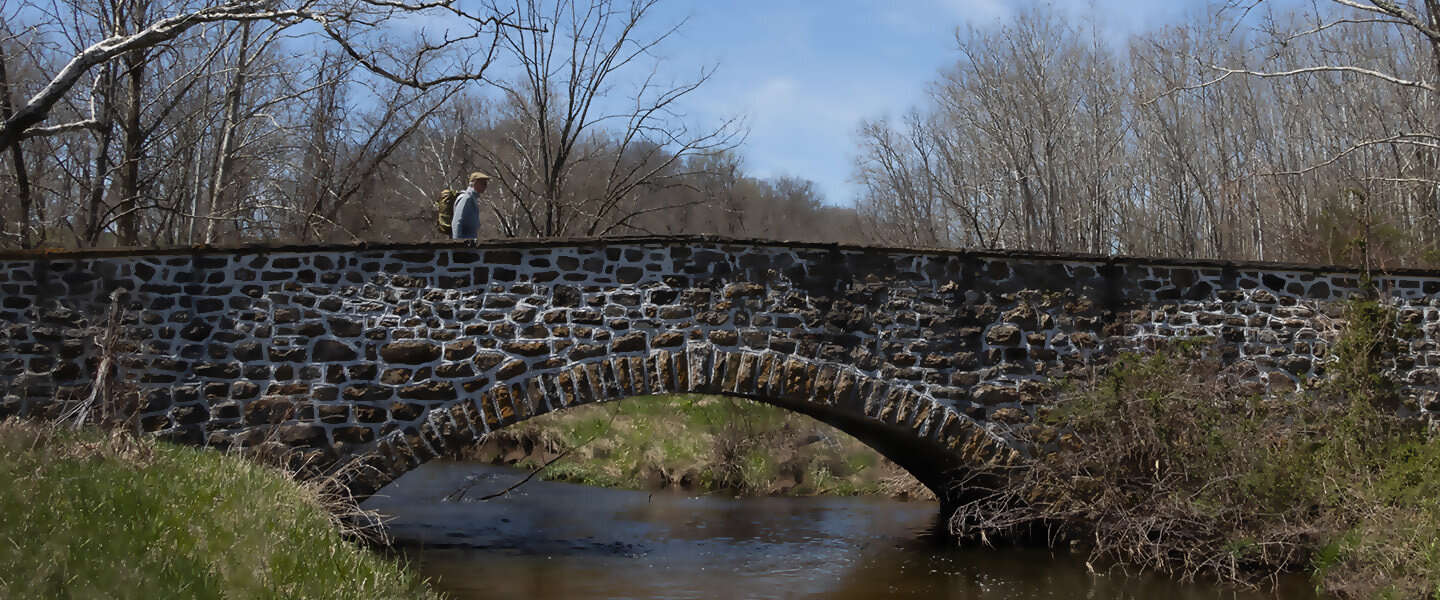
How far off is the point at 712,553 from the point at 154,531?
249 inches

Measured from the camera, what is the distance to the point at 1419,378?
36.4ft

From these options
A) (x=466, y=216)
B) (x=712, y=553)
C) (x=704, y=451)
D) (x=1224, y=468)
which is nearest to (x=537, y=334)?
(x=466, y=216)

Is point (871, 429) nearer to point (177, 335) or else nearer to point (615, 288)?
point (615, 288)

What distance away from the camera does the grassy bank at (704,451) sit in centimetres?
1628

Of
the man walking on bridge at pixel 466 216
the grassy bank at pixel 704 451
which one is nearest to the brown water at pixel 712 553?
the grassy bank at pixel 704 451

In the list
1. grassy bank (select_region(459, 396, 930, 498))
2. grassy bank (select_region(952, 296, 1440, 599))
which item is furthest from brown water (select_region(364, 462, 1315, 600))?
grassy bank (select_region(459, 396, 930, 498))

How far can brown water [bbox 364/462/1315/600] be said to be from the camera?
9.45 m

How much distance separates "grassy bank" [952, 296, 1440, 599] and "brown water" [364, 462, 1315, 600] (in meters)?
0.35

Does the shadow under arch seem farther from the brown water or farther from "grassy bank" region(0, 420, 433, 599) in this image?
"grassy bank" region(0, 420, 433, 599)

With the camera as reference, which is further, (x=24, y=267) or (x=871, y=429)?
(x=871, y=429)

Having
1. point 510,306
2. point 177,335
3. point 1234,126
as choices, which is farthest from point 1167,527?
point 1234,126

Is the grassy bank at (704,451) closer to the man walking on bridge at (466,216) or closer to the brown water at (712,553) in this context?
the brown water at (712,553)

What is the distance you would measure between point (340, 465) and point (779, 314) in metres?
3.80

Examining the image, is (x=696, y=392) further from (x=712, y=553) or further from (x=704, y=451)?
(x=704, y=451)
